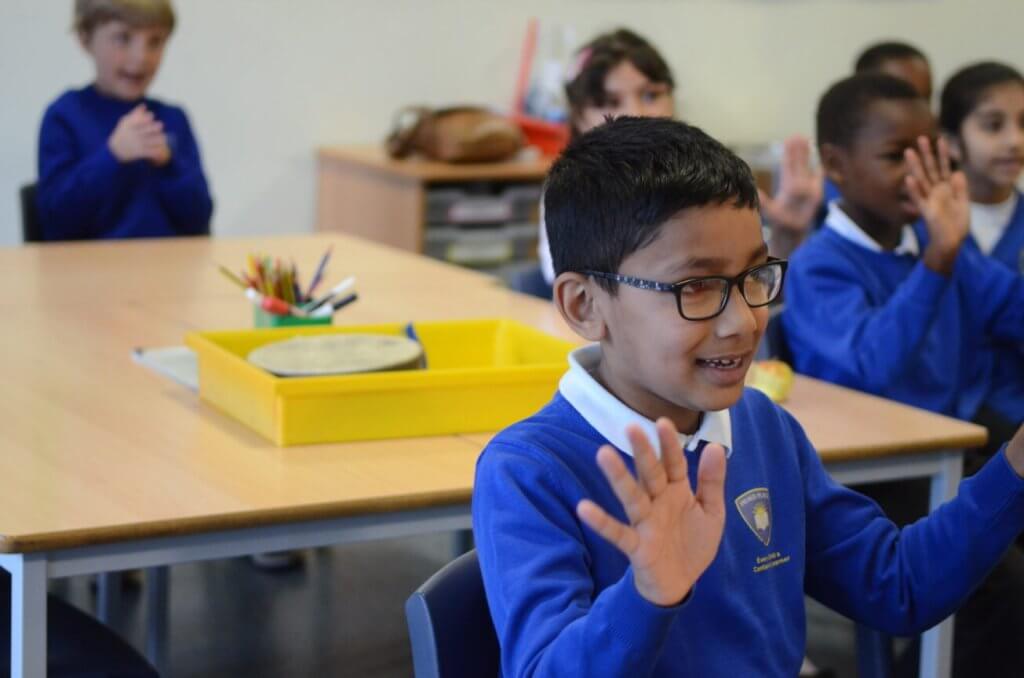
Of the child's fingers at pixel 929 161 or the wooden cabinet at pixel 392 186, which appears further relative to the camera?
the wooden cabinet at pixel 392 186

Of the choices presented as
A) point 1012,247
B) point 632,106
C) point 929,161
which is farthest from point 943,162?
point 632,106

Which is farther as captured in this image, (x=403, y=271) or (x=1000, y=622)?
(x=403, y=271)

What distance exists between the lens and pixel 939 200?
7.43 feet

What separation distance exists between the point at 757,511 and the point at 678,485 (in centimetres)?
34

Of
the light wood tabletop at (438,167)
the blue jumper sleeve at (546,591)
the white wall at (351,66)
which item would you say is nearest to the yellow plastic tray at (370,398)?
the blue jumper sleeve at (546,591)

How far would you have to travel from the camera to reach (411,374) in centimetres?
178

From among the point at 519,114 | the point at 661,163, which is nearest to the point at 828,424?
the point at 661,163

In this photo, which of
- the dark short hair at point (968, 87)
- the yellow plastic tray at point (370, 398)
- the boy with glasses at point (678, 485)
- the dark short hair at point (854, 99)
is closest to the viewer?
the boy with glasses at point (678, 485)

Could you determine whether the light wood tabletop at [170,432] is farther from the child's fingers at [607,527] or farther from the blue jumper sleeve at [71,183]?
the child's fingers at [607,527]

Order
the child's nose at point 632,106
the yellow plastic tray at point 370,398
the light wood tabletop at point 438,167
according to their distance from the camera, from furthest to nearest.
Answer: the light wood tabletop at point 438,167 < the child's nose at point 632,106 < the yellow plastic tray at point 370,398

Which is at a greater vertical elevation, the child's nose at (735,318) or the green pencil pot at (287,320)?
the child's nose at (735,318)

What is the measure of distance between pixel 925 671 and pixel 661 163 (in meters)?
1.01

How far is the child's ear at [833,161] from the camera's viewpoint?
8.11 feet

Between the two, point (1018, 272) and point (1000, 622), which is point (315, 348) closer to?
point (1000, 622)
